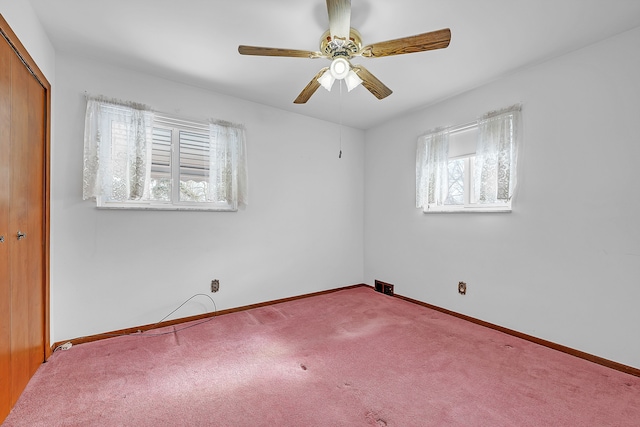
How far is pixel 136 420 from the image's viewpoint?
144 centimetres

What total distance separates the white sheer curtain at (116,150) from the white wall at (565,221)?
3.23 metres

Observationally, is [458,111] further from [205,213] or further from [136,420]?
[136,420]

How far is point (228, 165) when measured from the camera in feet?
9.96

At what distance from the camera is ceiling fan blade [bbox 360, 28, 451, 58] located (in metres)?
1.54

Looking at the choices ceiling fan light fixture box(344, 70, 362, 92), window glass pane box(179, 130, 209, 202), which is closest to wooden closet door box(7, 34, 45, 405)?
window glass pane box(179, 130, 209, 202)

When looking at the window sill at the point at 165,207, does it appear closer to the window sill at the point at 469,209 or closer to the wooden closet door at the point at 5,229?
the wooden closet door at the point at 5,229

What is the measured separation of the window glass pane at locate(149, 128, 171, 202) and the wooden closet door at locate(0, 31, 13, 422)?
120 centimetres

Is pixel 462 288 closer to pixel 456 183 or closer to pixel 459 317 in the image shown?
pixel 459 317

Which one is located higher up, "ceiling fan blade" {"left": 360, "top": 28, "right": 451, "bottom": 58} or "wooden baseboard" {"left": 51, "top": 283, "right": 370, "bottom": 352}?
"ceiling fan blade" {"left": 360, "top": 28, "right": 451, "bottom": 58}

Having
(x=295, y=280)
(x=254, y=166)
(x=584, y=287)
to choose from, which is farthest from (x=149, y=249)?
(x=584, y=287)

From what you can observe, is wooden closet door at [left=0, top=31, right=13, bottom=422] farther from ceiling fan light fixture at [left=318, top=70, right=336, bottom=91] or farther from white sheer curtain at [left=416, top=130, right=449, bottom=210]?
white sheer curtain at [left=416, top=130, right=449, bottom=210]

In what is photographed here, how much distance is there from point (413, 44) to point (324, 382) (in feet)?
7.26

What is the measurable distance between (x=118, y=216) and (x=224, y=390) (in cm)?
184

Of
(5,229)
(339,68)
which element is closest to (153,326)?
(5,229)
